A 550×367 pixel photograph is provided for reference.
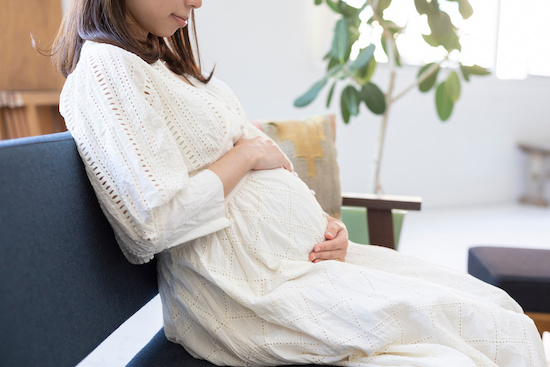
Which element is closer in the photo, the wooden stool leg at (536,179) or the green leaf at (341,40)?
the green leaf at (341,40)

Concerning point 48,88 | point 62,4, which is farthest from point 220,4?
point 48,88

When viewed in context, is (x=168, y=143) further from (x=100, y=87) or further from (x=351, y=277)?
(x=351, y=277)

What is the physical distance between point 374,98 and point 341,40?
1.06 ft

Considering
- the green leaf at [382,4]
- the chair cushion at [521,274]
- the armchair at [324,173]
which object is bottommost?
the chair cushion at [521,274]

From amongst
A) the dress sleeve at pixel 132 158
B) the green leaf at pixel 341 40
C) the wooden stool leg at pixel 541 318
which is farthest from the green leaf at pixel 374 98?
the dress sleeve at pixel 132 158

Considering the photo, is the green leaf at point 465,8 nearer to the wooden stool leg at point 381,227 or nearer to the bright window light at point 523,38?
the wooden stool leg at point 381,227

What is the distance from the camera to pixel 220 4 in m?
3.63

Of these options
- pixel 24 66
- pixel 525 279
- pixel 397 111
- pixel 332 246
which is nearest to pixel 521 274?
pixel 525 279

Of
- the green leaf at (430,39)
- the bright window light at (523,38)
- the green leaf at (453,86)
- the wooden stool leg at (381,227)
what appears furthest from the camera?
the bright window light at (523,38)

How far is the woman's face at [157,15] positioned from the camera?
1.17m

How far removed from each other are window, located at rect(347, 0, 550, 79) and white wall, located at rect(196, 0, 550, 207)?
0.66 feet

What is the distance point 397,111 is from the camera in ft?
14.5

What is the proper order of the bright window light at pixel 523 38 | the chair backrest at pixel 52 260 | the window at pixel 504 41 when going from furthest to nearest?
the bright window light at pixel 523 38 → the window at pixel 504 41 → the chair backrest at pixel 52 260

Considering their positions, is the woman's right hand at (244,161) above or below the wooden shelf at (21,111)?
above
